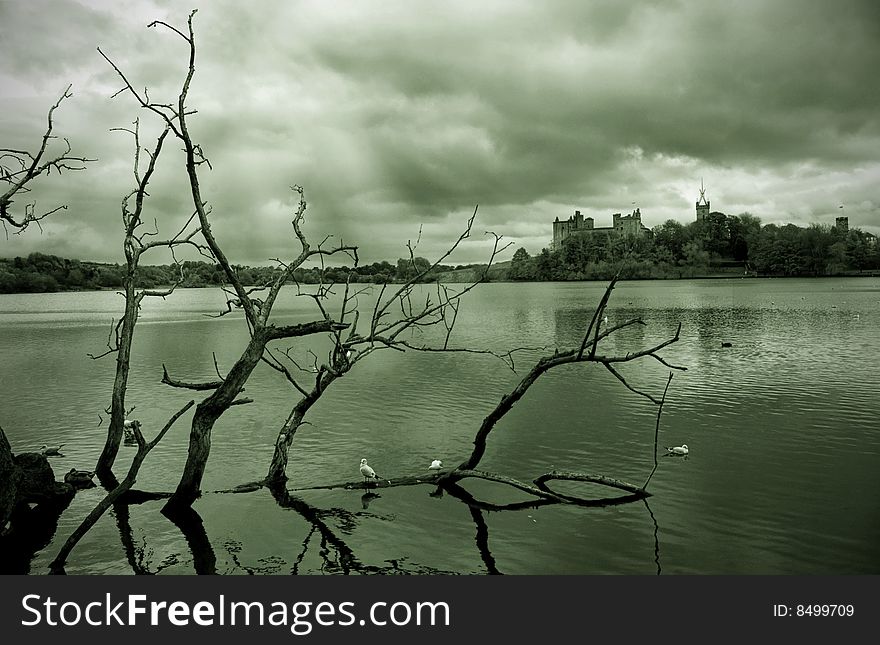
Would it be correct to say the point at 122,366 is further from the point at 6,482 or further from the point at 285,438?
the point at 285,438

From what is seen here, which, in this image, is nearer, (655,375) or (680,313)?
(655,375)

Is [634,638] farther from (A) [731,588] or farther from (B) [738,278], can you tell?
(B) [738,278]

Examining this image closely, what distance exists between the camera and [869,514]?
11969 millimetres

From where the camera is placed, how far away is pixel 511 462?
16.1m

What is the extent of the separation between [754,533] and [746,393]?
13.7 metres

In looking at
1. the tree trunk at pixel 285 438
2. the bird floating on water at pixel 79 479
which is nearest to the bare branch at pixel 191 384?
the tree trunk at pixel 285 438

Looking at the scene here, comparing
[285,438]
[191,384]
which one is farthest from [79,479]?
[285,438]

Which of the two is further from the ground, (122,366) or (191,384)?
(122,366)

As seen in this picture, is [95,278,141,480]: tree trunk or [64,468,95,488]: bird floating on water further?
[64,468,95,488]: bird floating on water

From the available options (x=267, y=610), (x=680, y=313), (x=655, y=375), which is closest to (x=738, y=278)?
(x=680, y=313)

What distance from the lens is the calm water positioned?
1056 cm

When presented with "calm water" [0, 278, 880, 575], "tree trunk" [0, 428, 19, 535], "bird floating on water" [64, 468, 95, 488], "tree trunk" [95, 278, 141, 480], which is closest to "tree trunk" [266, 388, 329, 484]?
"calm water" [0, 278, 880, 575]

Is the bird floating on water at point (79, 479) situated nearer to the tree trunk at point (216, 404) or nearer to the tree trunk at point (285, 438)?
the tree trunk at point (216, 404)

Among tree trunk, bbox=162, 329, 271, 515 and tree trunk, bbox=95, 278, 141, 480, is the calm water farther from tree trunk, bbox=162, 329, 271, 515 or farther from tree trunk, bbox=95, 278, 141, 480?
tree trunk, bbox=95, 278, 141, 480
